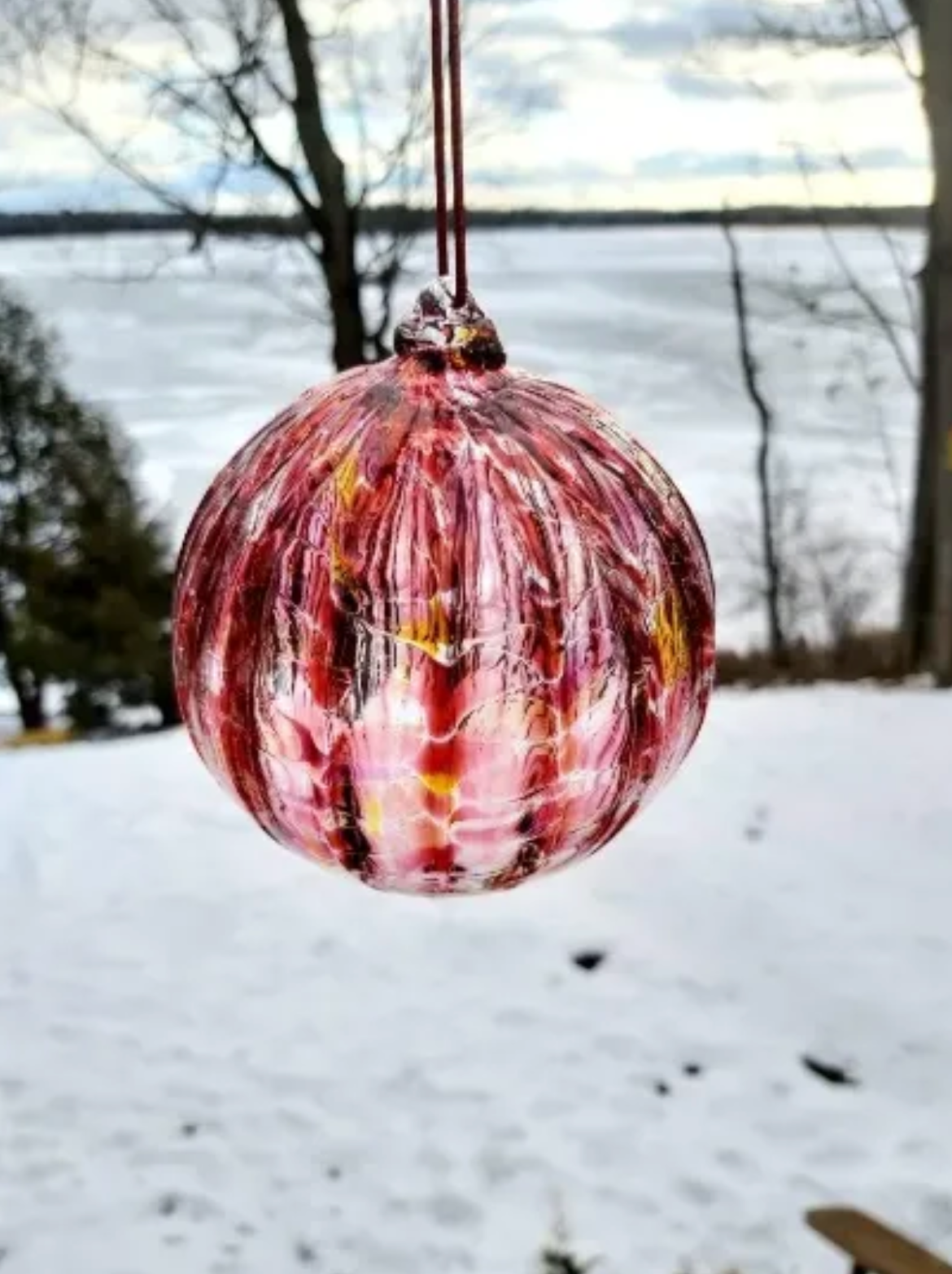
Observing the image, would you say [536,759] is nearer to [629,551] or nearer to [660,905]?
[629,551]

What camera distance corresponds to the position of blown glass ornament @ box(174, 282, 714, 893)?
0.84m

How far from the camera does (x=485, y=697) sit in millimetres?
849

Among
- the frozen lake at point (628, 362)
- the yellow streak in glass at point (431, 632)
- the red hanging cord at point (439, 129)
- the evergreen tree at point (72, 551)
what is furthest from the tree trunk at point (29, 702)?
the yellow streak in glass at point (431, 632)

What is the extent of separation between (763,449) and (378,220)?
2.37 metres

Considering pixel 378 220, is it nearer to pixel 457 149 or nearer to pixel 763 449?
pixel 763 449

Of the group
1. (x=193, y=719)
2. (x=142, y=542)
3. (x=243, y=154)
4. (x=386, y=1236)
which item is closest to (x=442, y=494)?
(x=193, y=719)

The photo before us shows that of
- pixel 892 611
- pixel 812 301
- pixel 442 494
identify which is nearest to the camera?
pixel 442 494

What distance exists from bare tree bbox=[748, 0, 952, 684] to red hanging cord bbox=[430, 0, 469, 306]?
15.0ft

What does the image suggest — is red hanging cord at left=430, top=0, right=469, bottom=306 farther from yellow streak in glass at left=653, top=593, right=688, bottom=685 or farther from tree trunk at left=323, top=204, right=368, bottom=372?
tree trunk at left=323, top=204, right=368, bottom=372

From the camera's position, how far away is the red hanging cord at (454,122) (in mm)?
908

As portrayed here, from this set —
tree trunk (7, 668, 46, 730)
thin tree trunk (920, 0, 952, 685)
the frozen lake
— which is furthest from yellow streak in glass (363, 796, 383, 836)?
tree trunk (7, 668, 46, 730)

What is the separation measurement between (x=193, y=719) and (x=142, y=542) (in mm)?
6766

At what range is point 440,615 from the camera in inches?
33.0

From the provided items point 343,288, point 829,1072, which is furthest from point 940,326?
point 829,1072
